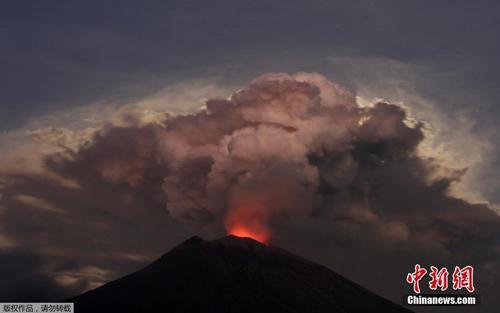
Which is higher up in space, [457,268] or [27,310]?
[457,268]

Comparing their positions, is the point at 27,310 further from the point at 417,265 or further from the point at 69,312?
the point at 417,265

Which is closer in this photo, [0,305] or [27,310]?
[27,310]

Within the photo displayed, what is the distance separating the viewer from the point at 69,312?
91688mm

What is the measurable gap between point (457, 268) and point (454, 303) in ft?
26.4

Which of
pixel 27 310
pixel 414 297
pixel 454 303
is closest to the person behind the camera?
pixel 27 310

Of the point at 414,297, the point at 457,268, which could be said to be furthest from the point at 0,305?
the point at 457,268

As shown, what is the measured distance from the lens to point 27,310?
87.1 metres

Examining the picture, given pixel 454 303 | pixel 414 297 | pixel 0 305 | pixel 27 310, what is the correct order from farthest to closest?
pixel 454 303 < pixel 414 297 < pixel 0 305 < pixel 27 310

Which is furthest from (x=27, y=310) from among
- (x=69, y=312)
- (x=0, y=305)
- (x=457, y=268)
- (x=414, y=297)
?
(x=457, y=268)

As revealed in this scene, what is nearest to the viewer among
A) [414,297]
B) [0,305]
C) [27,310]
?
[27,310]

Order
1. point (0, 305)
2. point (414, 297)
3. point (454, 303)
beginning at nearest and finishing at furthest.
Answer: point (0, 305), point (414, 297), point (454, 303)

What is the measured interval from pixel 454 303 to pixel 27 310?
73.7 m

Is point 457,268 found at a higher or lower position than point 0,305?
higher

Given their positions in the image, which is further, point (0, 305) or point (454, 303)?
point (454, 303)
